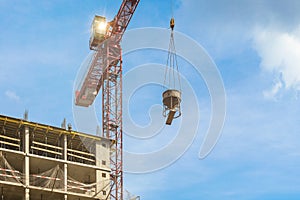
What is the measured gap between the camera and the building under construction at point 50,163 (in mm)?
69125

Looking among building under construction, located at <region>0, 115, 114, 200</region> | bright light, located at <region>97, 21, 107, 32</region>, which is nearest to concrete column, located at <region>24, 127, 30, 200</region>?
building under construction, located at <region>0, 115, 114, 200</region>

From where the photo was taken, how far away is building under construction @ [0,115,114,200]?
69.1 m

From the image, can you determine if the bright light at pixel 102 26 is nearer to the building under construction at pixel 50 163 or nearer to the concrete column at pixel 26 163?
the building under construction at pixel 50 163

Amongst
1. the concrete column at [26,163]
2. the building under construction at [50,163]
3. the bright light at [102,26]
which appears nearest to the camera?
the concrete column at [26,163]

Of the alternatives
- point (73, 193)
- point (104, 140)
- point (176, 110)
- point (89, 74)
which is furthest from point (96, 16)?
point (176, 110)

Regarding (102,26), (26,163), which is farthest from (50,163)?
(102,26)

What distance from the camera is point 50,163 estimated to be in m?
72.7

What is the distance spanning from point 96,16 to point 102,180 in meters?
32.2

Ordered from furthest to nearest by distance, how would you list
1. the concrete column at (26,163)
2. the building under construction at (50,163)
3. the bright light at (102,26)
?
1. the bright light at (102,26)
2. the building under construction at (50,163)
3. the concrete column at (26,163)

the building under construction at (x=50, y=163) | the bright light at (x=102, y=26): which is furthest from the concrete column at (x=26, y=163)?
the bright light at (x=102, y=26)

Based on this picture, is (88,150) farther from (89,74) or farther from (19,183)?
(89,74)

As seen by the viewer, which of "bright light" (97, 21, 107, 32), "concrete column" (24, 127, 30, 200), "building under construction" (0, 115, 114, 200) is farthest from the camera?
"bright light" (97, 21, 107, 32)

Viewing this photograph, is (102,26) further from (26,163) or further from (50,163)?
(26,163)

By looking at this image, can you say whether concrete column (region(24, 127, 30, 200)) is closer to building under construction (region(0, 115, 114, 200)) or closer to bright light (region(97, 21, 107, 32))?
building under construction (region(0, 115, 114, 200))
